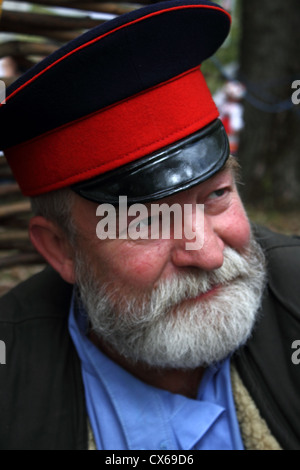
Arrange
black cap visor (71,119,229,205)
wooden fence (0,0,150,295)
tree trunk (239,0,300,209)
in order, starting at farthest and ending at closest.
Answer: tree trunk (239,0,300,209)
wooden fence (0,0,150,295)
black cap visor (71,119,229,205)

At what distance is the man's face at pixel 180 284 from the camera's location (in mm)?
1666

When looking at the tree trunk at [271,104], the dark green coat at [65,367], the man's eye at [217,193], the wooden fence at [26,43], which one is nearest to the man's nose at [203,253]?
the man's eye at [217,193]

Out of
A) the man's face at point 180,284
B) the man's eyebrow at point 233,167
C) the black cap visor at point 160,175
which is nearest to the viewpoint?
the black cap visor at point 160,175

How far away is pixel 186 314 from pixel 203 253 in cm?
25

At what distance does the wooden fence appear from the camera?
238 centimetres

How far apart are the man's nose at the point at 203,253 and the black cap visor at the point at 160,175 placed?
7.0 inches

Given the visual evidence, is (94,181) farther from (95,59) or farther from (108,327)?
(108,327)

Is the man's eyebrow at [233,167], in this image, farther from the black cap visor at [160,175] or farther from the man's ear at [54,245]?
the man's ear at [54,245]

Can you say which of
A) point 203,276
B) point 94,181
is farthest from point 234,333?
point 94,181

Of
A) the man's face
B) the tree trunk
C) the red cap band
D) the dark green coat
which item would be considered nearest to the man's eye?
the man's face

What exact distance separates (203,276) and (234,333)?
9.7 inches

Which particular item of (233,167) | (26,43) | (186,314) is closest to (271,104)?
(26,43)

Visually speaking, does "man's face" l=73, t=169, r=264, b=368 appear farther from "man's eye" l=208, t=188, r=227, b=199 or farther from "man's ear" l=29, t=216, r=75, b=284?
"man's ear" l=29, t=216, r=75, b=284

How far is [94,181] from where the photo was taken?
1.62 meters
